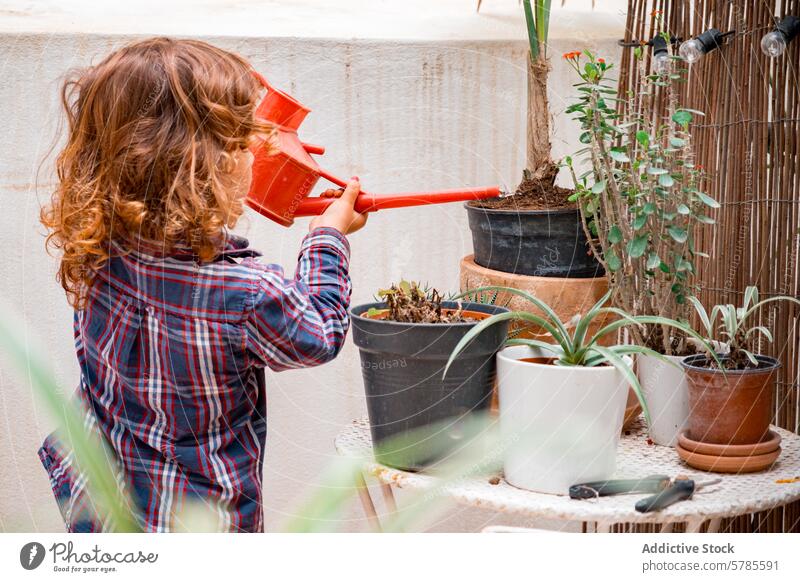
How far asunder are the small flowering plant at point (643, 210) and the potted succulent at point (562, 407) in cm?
19

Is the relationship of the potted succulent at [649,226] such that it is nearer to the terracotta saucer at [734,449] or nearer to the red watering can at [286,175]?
the terracotta saucer at [734,449]

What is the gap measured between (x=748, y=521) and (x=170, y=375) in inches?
34.0

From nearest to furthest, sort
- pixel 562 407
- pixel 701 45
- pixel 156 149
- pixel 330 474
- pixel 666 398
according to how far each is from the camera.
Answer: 1. pixel 156 149
2. pixel 562 407
3. pixel 666 398
4. pixel 701 45
5. pixel 330 474

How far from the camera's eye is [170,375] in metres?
0.82

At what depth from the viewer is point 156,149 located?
2.60ft

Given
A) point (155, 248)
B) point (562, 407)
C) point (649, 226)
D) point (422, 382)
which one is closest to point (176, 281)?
point (155, 248)

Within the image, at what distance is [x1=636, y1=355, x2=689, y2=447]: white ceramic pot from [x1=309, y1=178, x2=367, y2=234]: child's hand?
410mm

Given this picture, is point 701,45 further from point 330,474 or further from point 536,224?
point 330,474

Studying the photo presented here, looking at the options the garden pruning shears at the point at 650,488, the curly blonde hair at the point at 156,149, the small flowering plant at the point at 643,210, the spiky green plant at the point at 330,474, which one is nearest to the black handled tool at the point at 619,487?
the garden pruning shears at the point at 650,488

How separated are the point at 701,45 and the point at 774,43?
0.34ft

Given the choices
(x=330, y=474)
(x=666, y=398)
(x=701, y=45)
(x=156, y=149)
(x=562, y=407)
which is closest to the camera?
(x=156, y=149)

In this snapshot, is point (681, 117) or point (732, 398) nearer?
point (732, 398)

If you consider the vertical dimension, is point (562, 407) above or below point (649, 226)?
below

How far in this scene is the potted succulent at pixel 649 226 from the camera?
1054mm
